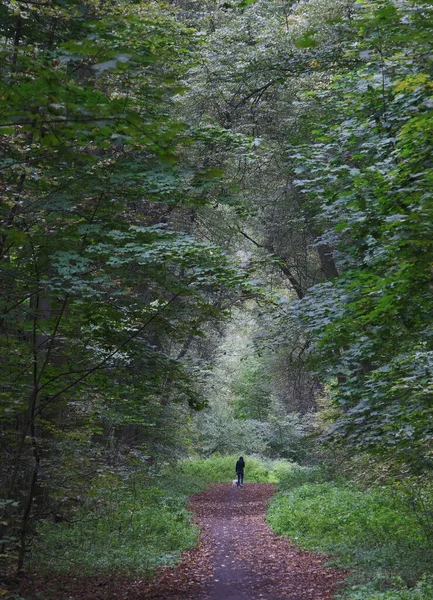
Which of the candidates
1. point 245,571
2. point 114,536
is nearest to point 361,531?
point 245,571

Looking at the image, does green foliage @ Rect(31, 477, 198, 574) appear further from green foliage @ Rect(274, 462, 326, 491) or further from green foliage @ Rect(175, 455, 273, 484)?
green foliage @ Rect(175, 455, 273, 484)

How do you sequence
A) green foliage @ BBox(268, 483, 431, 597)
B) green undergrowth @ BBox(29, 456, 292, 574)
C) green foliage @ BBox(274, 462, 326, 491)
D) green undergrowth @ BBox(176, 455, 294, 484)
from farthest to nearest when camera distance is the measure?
green undergrowth @ BBox(176, 455, 294, 484)
green foliage @ BBox(274, 462, 326, 491)
green undergrowth @ BBox(29, 456, 292, 574)
green foliage @ BBox(268, 483, 431, 597)

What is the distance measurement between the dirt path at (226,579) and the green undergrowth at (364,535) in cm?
42

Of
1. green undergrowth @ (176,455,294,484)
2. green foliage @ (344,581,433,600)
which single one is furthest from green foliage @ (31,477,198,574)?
green undergrowth @ (176,455,294,484)

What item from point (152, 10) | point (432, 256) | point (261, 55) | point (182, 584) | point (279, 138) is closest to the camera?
point (432, 256)

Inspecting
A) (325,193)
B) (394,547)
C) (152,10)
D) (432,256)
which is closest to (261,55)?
(152,10)

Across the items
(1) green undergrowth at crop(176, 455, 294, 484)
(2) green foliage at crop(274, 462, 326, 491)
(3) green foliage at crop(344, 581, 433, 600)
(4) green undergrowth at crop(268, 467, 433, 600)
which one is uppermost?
(1) green undergrowth at crop(176, 455, 294, 484)

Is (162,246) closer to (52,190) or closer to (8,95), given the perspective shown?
(52,190)

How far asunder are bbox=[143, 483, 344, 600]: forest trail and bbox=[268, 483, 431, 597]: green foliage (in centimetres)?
43

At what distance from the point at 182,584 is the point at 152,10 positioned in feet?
29.6

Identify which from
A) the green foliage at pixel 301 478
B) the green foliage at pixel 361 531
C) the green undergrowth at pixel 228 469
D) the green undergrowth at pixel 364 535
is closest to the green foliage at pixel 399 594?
the green undergrowth at pixel 364 535

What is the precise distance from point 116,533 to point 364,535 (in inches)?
190

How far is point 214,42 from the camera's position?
44.0ft

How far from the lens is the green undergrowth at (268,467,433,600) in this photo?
773 cm
